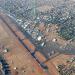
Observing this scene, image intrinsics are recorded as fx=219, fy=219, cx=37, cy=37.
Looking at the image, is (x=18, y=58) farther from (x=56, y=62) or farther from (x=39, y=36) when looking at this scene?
(x=39, y=36)

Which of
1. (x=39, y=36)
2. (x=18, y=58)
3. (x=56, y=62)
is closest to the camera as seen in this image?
(x=56, y=62)

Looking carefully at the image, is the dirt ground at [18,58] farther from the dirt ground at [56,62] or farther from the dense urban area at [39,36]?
the dirt ground at [56,62]

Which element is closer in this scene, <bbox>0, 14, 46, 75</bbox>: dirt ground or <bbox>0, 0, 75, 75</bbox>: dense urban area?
<bbox>0, 14, 46, 75</bbox>: dirt ground

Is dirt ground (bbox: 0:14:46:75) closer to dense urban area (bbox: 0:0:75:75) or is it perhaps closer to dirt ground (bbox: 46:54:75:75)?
dense urban area (bbox: 0:0:75:75)

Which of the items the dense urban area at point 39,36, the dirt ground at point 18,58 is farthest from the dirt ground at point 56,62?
the dirt ground at point 18,58

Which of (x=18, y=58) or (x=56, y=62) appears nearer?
(x=56, y=62)

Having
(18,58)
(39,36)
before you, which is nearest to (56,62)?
(18,58)

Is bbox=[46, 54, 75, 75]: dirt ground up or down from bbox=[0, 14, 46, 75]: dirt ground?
down

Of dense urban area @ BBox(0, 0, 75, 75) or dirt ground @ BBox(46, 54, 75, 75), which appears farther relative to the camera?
dense urban area @ BBox(0, 0, 75, 75)

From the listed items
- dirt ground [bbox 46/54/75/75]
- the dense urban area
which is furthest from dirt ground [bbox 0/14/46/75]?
dirt ground [bbox 46/54/75/75]
